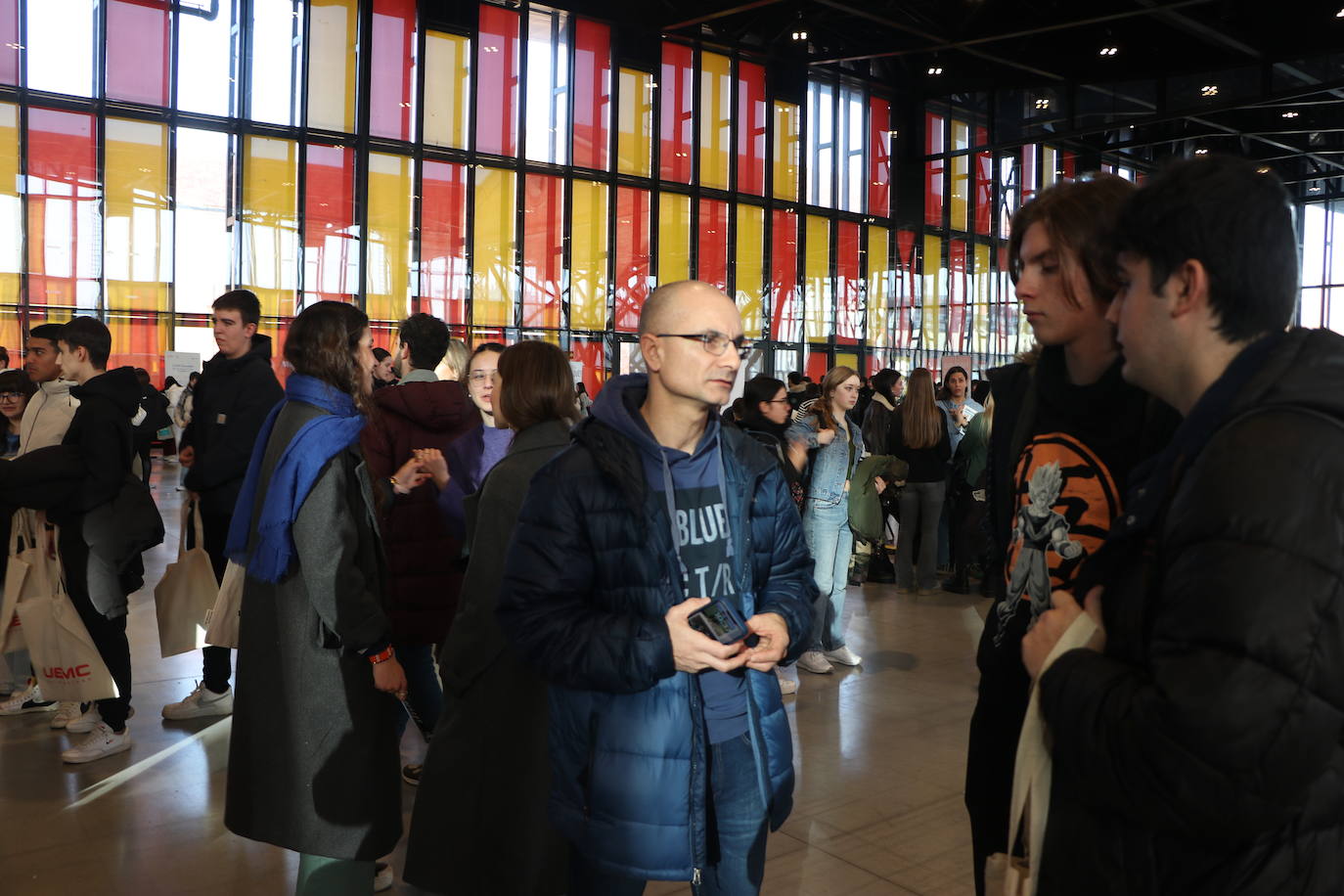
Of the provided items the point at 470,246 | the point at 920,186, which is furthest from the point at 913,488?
the point at 920,186

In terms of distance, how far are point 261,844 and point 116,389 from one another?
200 cm

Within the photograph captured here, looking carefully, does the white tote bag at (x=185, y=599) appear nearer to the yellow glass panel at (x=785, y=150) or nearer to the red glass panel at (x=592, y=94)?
the red glass panel at (x=592, y=94)

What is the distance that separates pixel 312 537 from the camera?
289cm

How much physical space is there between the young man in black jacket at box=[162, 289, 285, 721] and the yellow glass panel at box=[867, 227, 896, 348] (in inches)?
730

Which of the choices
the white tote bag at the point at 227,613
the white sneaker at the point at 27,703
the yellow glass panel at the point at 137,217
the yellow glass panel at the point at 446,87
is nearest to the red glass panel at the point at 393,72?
the yellow glass panel at the point at 446,87

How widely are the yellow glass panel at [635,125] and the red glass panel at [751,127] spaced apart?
2060 mm

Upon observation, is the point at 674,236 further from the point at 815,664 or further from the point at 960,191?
the point at 815,664

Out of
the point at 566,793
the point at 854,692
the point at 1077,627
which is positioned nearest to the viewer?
the point at 1077,627

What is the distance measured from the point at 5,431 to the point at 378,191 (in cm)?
1098

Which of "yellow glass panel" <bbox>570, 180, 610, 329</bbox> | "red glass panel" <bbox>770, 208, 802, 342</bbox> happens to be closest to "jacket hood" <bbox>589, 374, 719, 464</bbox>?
"yellow glass panel" <bbox>570, 180, 610, 329</bbox>

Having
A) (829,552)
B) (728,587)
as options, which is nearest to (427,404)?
(728,587)

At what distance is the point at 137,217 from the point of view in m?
14.8

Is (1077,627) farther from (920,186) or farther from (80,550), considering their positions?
(920,186)

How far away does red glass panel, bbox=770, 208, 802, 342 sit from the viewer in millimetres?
20859
